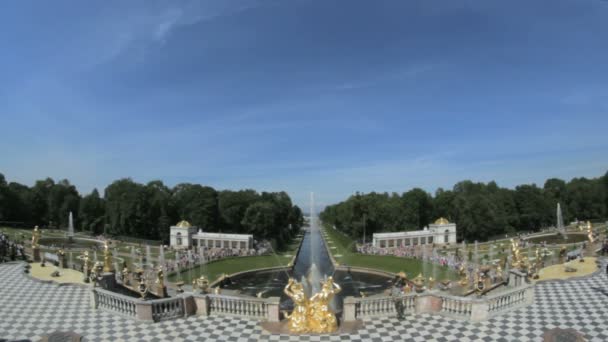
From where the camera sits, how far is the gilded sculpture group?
11.5m

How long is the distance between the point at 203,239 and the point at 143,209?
1160 centimetres

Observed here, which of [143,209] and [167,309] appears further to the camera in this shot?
[143,209]

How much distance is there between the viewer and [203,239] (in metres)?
55.2

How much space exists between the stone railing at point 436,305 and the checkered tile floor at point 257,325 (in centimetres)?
29

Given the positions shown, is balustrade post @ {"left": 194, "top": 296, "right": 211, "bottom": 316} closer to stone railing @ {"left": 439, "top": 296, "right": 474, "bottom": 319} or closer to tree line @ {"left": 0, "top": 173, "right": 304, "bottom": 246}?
stone railing @ {"left": 439, "top": 296, "right": 474, "bottom": 319}

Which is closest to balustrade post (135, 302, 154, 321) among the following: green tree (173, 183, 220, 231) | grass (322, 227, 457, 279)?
grass (322, 227, 457, 279)

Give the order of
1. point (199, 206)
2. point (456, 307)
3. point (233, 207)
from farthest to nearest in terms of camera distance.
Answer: point (233, 207) < point (199, 206) < point (456, 307)

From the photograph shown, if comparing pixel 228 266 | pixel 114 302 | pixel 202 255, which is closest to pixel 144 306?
pixel 114 302

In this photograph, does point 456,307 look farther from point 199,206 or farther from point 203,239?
point 199,206

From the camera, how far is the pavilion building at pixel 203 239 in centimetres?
5209

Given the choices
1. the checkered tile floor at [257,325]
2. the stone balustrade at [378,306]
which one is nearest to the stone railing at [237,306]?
the checkered tile floor at [257,325]

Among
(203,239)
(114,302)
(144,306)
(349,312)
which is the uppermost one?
(144,306)

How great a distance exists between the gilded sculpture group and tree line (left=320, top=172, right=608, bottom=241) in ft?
170

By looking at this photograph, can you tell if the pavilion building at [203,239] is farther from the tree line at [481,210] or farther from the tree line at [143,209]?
the tree line at [481,210]
